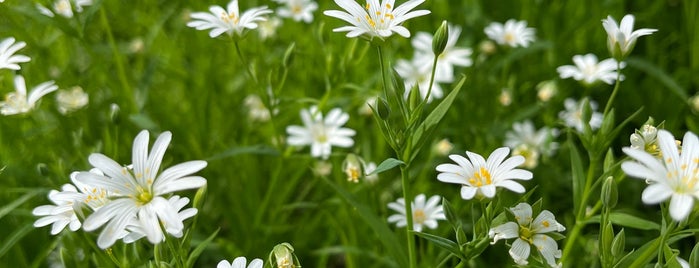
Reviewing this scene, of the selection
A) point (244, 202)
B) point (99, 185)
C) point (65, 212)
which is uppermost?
point (99, 185)

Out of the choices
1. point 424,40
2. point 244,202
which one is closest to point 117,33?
point 244,202

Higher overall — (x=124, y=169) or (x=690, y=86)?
(x=124, y=169)

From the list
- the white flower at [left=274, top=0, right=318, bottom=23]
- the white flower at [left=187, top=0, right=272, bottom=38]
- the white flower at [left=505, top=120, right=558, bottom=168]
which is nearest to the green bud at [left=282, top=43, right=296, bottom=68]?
the white flower at [left=187, top=0, right=272, bottom=38]

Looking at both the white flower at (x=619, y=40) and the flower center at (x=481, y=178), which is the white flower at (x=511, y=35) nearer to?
the white flower at (x=619, y=40)

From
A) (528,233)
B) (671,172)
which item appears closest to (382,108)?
(528,233)

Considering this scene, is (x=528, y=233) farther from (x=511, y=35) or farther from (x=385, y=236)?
(x=511, y=35)

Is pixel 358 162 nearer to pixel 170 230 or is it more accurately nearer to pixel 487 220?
pixel 487 220

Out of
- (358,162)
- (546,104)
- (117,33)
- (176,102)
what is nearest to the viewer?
(358,162)

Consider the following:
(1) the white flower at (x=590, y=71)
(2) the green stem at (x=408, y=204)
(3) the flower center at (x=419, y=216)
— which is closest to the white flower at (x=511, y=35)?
(1) the white flower at (x=590, y=71)
